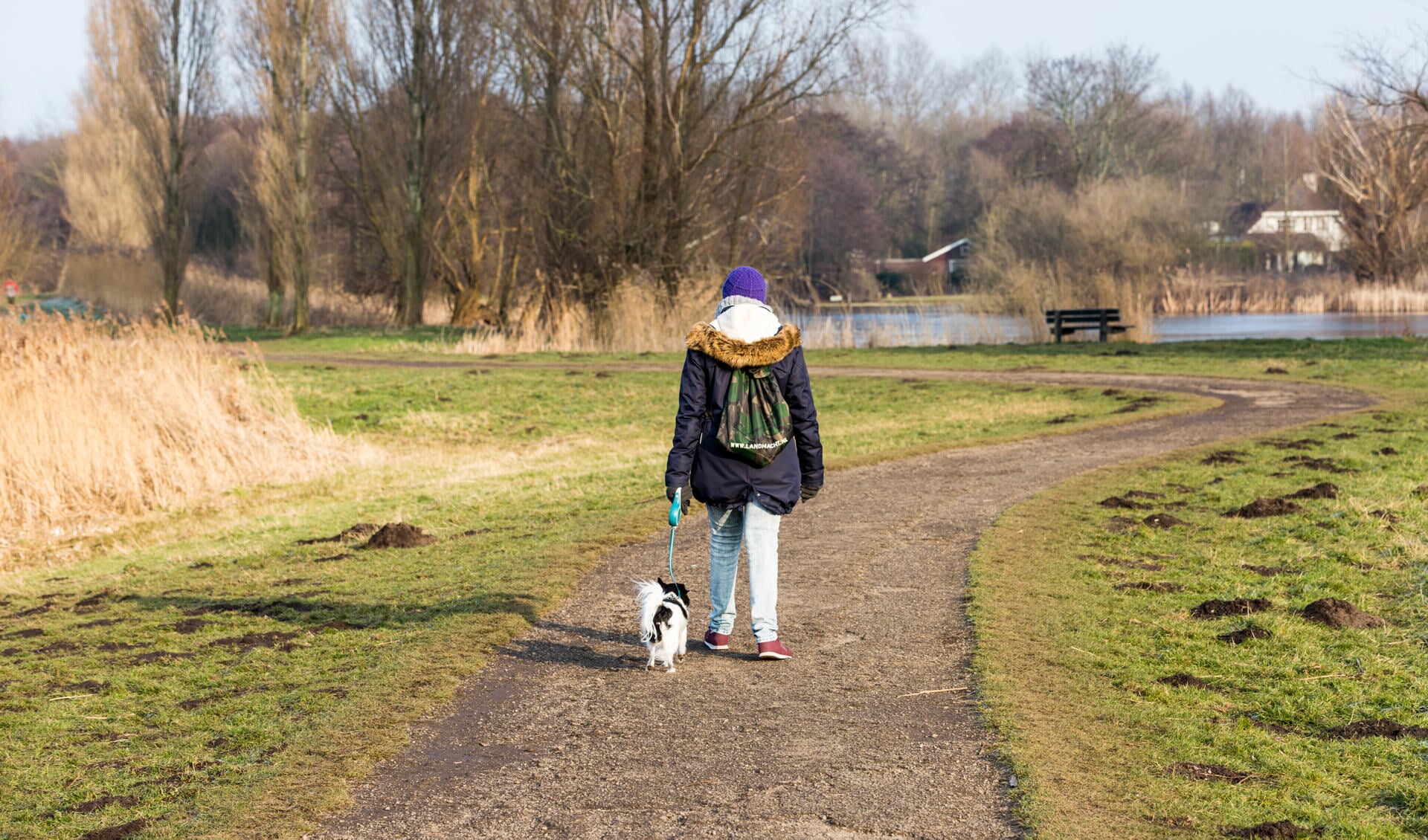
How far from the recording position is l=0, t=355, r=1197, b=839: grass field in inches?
211

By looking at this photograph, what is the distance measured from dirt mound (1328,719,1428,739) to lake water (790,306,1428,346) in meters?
27.2

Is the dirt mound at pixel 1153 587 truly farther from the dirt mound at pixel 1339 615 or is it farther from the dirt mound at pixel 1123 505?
the dirt mound at pixel 1123 505

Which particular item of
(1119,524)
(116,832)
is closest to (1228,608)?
(1119,524)

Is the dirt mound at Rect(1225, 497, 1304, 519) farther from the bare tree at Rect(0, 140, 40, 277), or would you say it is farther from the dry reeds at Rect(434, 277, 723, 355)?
the bare tree at Rect(0, 140, 40, 277)

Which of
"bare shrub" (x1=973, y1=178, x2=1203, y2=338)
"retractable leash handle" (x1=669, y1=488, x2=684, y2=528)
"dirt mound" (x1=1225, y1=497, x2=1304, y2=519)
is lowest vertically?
"dirt mound" (x1=1225, y1=497, x2=1304, y2=519)

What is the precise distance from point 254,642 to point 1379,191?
54.5 metres

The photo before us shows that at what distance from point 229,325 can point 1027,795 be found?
4284cm

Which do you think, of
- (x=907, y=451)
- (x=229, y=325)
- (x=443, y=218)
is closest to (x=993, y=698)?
(x=907, y=451)

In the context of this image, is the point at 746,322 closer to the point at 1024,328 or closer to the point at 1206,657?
the point at 1206,657

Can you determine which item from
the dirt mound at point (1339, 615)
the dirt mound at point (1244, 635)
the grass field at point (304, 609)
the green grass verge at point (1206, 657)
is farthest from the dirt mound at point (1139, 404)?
the dirt mound at point (1244, 635)

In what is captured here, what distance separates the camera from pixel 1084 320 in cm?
3228

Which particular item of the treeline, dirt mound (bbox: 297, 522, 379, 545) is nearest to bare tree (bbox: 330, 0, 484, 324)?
the treeline

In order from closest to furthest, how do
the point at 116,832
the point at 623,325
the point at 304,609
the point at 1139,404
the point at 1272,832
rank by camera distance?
the point at 1272,832 → the point at 116,832 → the point at 304,609 → the point at 1139,404 → the point at 623,325

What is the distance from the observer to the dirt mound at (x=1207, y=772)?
201 inches
